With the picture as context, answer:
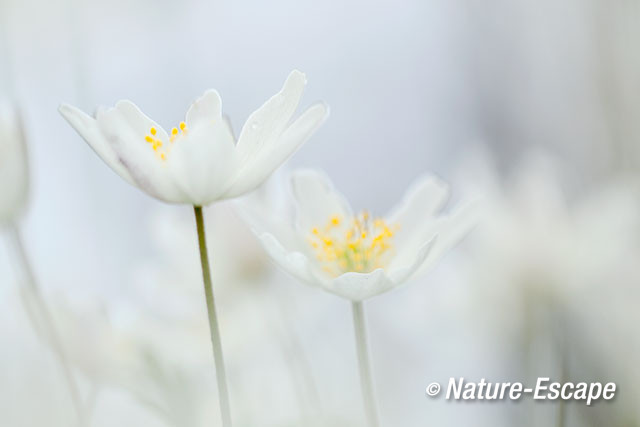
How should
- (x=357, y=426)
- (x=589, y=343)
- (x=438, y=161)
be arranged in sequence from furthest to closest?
(x=438, y=161)
(x=589, y=343)
(x=357, y=426)

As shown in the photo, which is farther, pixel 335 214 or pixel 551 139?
pixel 551 139

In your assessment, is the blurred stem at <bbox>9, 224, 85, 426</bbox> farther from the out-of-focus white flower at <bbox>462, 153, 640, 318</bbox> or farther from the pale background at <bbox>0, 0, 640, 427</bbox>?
the out-of-focus white flower at <bbox>462, 153, 640, 318</bbox>

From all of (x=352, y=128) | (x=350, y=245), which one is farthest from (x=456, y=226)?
(x=352, y=128)

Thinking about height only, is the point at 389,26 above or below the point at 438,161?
above

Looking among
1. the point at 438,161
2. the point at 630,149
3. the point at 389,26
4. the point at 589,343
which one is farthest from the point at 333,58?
the point at 589,343

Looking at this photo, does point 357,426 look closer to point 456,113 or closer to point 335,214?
point 335,214

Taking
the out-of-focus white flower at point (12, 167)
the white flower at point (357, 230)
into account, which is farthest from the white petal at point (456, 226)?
the out-of-focus white flower at point (12, 167)

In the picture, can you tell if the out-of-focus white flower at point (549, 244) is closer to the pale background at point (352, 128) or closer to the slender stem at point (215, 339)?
the pale background at point (352, 128)
